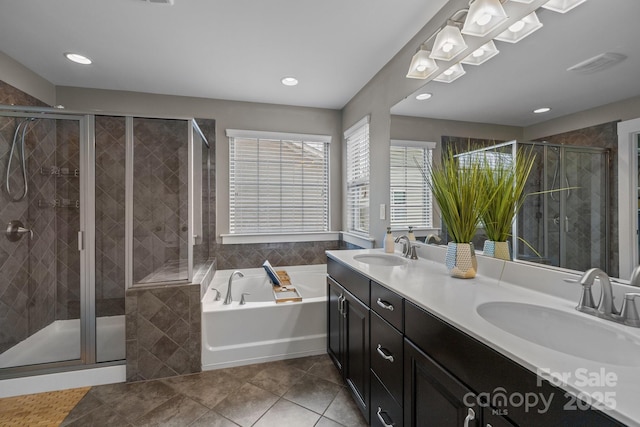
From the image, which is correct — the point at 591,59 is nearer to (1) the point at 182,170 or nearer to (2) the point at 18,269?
(1) the point at 182,170

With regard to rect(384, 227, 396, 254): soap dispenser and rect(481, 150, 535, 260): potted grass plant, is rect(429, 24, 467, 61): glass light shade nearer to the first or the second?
rect(481, 150, 535, 260): potted grass plant

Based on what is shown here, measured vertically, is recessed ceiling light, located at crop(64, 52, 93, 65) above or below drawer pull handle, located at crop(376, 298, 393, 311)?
above

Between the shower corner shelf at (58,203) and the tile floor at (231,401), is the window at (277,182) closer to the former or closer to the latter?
the shower corner shelf at (58,203)

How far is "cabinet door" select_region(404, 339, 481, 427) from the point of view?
2.81 ft

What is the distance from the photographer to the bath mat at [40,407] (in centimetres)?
168

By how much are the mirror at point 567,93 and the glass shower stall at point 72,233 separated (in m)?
2.17

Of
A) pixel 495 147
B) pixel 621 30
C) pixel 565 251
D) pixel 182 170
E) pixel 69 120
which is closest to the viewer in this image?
pixel 621 30

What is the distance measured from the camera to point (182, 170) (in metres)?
2.39

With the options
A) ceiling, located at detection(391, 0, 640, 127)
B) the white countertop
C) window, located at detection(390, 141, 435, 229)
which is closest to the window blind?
window, located at detection(390, 141, 435, 229)

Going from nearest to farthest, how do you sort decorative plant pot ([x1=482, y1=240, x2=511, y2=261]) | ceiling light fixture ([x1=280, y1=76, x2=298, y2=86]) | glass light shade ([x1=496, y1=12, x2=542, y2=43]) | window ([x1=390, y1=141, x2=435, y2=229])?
glass light shade ([x1=496, y1=12, x2=542, y2=43]) < decorative plant pot ([x1=482, y1=240, x2=511, y2=261]) < window ([x1=390, y1=141, x2=435, y2=229]) < ceiling light fixture ([x1=280, y1=76, x2=298, y2=86])

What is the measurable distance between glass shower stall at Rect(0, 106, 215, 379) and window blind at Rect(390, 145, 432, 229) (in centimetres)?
172

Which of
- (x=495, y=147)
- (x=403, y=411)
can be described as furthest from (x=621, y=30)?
(x=403, y=411)

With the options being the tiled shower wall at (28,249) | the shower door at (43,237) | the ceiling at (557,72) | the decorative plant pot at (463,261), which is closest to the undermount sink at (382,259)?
the decorative plant pot at (463,261)

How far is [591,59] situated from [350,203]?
7.63 ft
